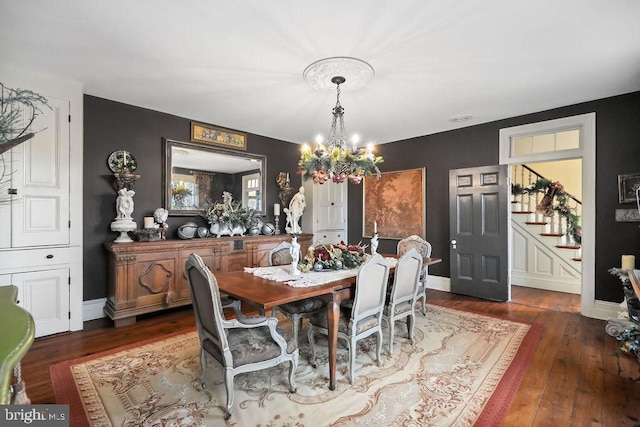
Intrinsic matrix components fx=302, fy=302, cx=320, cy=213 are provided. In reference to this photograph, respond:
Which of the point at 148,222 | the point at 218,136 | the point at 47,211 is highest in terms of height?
the point at 218,136

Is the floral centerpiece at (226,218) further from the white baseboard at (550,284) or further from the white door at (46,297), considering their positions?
the white baseboard at (550,284)

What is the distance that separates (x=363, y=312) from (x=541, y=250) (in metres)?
4.62

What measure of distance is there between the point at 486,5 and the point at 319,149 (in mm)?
1584

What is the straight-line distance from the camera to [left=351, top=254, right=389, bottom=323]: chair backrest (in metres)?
2.26

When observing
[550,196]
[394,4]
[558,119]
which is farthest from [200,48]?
[550,196]

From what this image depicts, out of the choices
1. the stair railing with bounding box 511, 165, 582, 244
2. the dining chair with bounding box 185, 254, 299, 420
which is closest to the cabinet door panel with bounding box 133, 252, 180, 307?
the dining chair with bounding box 185, 254, 299, 420

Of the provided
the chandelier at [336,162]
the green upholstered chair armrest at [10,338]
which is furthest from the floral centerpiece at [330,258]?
the green upholstered chair armrest at [10,338]

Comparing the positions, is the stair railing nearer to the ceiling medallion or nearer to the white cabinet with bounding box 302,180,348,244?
the white cabinet with bounding box 302,180,348,244

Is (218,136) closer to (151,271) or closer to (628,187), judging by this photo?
(151,271)

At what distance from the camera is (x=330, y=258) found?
300cm

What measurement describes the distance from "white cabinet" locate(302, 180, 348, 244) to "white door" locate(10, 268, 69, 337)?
11.6ft

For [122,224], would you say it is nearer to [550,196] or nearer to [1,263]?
[1,263]

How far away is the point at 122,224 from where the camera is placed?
3566mm

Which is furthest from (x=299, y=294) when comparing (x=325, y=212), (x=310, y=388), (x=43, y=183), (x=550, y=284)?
(x=550, y=284)
